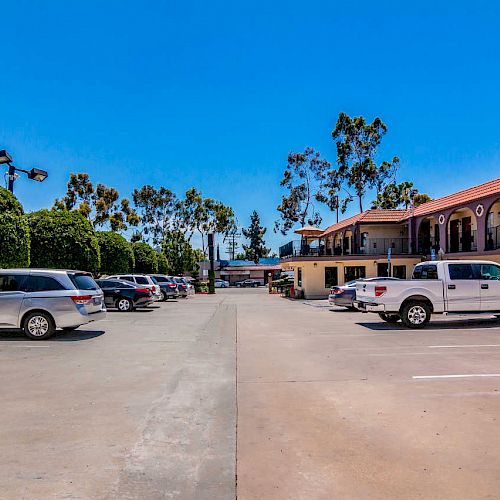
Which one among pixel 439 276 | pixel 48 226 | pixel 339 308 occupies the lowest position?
pixel 339 308

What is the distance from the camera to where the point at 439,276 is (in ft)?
47.8

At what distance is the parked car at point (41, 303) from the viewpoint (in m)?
11.9

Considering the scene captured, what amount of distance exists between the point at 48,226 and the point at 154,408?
1827 cm

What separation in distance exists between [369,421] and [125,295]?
18.0m

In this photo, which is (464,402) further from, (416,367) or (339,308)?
(339,308)

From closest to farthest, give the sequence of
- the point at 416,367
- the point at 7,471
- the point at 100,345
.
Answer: the point at 7,471
the point at 416,367
the point at 100,345

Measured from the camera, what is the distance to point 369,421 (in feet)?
18.4

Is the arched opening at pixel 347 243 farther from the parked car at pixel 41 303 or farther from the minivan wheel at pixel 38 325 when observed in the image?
the minivan wheel at pixel 38 325

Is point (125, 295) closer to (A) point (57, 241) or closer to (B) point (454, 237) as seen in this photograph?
(A) point (57, 241)

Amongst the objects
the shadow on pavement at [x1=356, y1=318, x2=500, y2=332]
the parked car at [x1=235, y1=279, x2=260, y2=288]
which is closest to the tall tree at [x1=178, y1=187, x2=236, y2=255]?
the parked car at [x1=235, y1=279, x2=260, y2=288]

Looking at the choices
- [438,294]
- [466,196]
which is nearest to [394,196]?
[466,196]

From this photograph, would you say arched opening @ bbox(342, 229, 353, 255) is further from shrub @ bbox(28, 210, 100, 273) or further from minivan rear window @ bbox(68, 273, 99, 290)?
minivan rear window @ bbox(68, 273, 99, 290)

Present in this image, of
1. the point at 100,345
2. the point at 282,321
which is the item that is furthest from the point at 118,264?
the point at 100,345

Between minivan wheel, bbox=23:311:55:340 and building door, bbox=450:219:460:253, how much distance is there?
82.2ft
